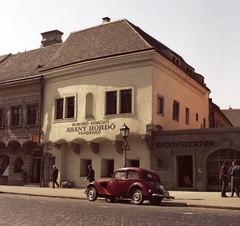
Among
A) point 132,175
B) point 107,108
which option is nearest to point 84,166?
point 107,108

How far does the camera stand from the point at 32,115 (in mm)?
31500

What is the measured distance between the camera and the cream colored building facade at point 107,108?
25703mm

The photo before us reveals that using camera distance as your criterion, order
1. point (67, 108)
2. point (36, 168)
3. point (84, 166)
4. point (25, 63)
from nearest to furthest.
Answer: point (84, 166)
point (67, 108)
point (36, 168)
point (25, 63)

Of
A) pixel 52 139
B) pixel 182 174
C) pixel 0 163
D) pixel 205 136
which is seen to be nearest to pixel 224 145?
pixel 205 136

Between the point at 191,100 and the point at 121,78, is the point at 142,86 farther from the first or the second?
the point at 191,100

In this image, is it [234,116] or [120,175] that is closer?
[120,175]

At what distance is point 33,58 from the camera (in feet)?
118

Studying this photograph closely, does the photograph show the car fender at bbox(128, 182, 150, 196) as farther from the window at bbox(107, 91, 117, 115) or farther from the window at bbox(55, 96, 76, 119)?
the window at bbox(55, 96, 76, 119)

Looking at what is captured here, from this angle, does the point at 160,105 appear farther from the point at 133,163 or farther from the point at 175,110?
the point at 133,163

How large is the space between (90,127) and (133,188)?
11.6m

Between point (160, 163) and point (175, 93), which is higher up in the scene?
point (175, 93)

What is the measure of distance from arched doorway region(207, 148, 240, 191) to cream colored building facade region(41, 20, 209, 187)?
158 inches

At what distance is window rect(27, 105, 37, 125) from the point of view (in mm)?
31312

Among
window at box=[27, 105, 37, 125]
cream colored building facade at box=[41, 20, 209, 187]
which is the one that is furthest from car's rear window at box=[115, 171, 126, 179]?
window at box=[27, 105, 37, 125]
